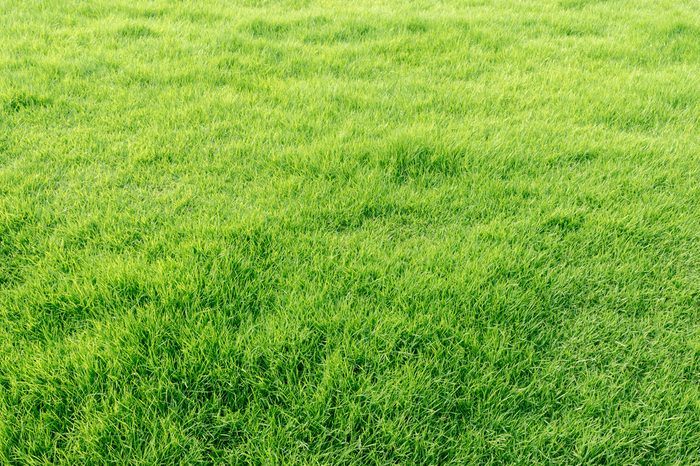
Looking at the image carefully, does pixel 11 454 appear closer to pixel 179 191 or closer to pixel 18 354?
pixel 18 354

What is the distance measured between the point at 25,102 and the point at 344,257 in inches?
103

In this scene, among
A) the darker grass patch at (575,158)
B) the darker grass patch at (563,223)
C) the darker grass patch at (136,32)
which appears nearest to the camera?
the darker grass patch at (563,223)

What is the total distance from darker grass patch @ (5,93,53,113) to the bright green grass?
2 centimetres

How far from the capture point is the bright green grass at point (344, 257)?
5.40 ft

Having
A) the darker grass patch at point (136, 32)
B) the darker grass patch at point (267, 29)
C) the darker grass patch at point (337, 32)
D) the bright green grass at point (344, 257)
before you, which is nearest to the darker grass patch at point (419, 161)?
the bright green grass at point (344, 257)

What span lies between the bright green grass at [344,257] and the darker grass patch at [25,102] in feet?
0.08

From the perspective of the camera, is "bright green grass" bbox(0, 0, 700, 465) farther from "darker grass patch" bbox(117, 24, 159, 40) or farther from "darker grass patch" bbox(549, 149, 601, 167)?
"darker grass patch" bbox(117, 24, 159, 40)

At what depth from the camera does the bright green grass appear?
5.40ft

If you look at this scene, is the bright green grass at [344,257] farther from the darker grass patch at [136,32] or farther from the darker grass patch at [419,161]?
the darker grass patch at [136,32]

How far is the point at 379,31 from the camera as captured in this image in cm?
474

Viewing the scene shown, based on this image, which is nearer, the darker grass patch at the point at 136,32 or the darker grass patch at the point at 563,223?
the darker grass patch at the point at 563,223

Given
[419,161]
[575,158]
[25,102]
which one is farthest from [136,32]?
[575,158]

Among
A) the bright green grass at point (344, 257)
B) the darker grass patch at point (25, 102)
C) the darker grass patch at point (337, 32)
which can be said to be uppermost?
the darker grass patch at point (337, 32)

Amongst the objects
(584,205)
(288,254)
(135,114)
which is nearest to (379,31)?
(135,114)
